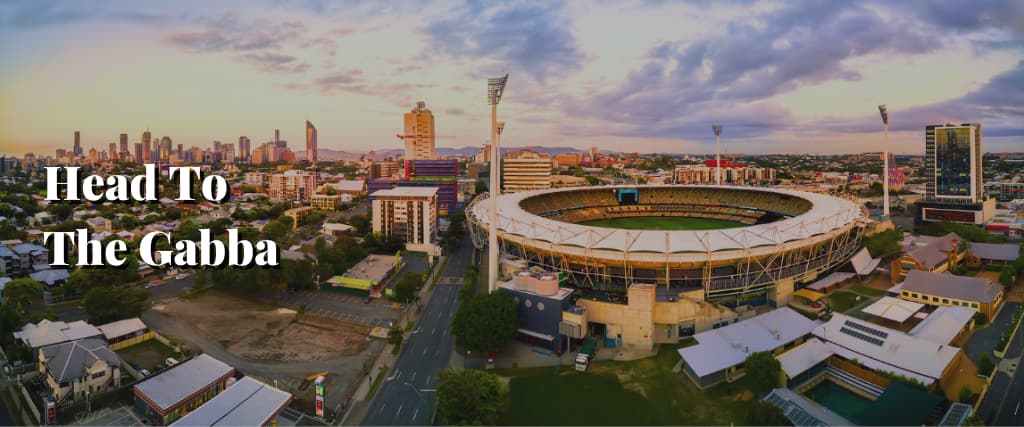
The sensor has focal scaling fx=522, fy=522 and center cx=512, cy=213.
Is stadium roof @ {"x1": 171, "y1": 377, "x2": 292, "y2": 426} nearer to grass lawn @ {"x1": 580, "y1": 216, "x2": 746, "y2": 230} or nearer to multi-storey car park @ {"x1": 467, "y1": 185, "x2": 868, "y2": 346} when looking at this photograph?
multi-storey car park @ {"x1": 467, "y1": 185, "x2": 868, "y2": 346}

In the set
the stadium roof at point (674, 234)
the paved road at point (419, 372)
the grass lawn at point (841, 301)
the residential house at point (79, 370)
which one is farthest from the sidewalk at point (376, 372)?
the grass lawn at point (841, 301)

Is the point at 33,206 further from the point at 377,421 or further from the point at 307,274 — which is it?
the point at 377,421

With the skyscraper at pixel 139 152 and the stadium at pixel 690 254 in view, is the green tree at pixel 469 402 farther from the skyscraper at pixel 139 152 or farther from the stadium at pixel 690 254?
the skyscraper at pixel 139 152

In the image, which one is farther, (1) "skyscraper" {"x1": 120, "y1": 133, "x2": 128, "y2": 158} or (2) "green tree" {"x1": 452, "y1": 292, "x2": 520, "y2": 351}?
(1) "skyscraper" {"x1": 120, "y1": 133, "x2": 128, "y2": 158}

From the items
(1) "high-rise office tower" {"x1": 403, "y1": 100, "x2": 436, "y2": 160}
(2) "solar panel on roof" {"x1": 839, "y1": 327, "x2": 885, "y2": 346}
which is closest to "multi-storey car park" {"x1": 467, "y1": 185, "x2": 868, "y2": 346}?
(2) "solar panel on roof" {"x1": 839, "y1": 327, "x2": 885, "y2": 346}

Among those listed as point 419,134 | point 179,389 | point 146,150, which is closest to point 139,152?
point 146,150

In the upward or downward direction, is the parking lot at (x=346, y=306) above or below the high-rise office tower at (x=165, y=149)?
below
